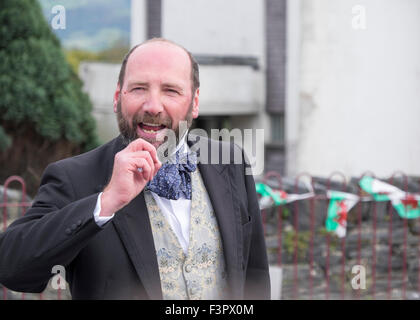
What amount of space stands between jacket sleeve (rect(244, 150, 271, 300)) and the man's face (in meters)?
0.48

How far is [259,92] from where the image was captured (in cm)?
1656

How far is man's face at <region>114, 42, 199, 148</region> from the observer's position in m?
2.04

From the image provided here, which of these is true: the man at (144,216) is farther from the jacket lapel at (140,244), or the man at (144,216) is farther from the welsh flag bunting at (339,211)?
the welsh flag bunting at (339,211)

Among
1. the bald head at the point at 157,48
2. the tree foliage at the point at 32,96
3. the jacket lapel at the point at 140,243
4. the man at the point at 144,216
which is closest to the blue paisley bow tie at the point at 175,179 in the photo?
the man at the point at 144,216

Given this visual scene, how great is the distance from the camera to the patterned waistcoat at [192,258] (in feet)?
7.06

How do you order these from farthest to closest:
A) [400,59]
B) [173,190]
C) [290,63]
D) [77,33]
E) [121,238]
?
[77,33]
[290,63]
[400,59]
[173,190]
[121,238]

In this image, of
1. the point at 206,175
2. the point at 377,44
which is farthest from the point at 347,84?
the point at 206,175

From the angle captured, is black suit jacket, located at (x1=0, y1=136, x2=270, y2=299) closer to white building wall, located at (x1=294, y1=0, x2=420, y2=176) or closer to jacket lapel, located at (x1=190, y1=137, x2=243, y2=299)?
jacket lapel, located at (x1=190, y1=137, x2=243, y2=299)

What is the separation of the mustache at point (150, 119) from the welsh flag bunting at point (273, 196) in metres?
3.91

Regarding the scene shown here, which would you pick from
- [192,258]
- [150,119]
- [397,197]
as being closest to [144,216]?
[192,258]

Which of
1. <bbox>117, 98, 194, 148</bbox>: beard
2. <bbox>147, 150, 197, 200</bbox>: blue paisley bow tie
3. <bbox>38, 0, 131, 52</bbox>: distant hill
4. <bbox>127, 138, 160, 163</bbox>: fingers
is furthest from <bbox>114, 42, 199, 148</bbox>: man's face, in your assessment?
<bbox>38, 0, 131, 52</bbox>: distant hill

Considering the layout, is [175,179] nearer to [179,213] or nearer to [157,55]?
Result: [179,213]
